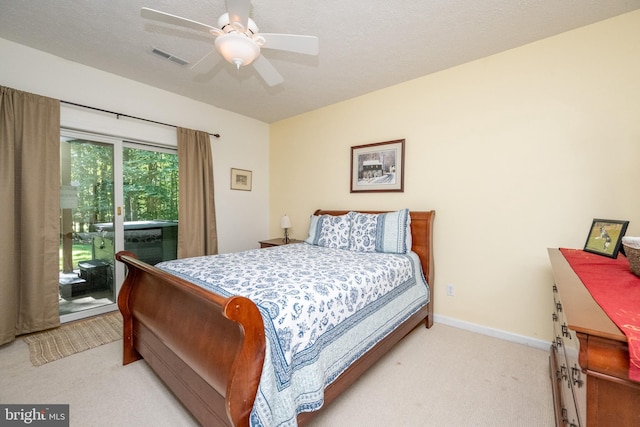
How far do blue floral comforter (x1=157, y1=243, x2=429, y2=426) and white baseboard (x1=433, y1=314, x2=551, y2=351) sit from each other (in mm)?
531

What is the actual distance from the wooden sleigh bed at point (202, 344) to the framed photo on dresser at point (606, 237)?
1.44m

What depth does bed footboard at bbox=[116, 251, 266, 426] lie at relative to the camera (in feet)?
3.47

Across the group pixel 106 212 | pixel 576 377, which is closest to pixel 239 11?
pixel 576 377

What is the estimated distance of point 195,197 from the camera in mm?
3480

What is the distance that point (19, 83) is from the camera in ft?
7.92

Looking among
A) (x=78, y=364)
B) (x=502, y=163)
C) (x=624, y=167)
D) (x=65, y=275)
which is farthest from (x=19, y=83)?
(x=624, y=167)

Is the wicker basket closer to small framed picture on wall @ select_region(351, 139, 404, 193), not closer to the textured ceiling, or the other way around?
the textured ceiling

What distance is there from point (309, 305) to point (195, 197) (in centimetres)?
270

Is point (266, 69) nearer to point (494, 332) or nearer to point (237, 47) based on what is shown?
point (237, 47)

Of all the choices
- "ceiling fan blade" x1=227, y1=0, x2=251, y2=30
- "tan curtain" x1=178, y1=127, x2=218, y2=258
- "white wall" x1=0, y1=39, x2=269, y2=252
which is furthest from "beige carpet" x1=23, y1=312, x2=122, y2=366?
"ceiling fan blade" x1=227, y1=0, x2=251, y2=30

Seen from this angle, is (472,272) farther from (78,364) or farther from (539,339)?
(78,364)

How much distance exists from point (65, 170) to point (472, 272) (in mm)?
4251

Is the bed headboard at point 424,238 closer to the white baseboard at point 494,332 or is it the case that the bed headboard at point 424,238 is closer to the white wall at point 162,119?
the white baseboard at point 494,332

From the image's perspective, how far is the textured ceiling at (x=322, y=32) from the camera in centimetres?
189
